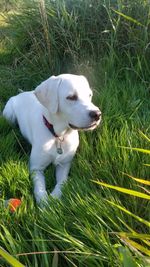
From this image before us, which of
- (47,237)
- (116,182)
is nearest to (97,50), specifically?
(116,182)

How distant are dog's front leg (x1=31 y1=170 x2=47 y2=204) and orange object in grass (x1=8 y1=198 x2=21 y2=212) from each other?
0.13m

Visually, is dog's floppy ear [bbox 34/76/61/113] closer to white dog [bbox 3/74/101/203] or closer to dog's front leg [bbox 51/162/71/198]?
white dog [bbox 3/74/101/203]

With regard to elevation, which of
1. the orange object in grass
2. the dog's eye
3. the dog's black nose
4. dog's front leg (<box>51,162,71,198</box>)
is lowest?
dog's front leg (<box>51,162,71,198</box>)

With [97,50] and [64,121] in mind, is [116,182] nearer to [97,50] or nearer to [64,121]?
[64,121]

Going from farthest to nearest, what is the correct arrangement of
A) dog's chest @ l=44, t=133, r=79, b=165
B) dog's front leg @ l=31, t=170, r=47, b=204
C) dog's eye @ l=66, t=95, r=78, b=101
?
1. dog's chest @ l=44, t=133, r=79, b=165
2. dog's eye @ l=66, t=95, r=78, b=101
3. dog's front leg @ l=31, t=170, r=47, b=204

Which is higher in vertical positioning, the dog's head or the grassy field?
the dog's head

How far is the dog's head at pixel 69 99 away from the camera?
271 cm

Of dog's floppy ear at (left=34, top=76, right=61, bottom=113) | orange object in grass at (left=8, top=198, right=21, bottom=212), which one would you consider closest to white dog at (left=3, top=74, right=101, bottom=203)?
dog's floppy ear at (left=34, top=76, right=61, bottom=113)

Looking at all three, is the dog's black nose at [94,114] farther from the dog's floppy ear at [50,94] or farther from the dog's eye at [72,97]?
the dog's floppy ear at [50,94]

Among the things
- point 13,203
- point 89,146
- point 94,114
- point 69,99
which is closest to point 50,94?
point 69,99

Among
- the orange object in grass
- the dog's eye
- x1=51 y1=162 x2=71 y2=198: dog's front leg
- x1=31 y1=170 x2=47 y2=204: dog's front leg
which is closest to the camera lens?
the orange object in grass

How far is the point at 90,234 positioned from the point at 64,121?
113 centimetres

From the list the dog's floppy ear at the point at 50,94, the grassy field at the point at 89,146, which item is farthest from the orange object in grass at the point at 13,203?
the dog's floppy ear at the point at 50,94

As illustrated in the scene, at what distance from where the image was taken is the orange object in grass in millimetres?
2323
